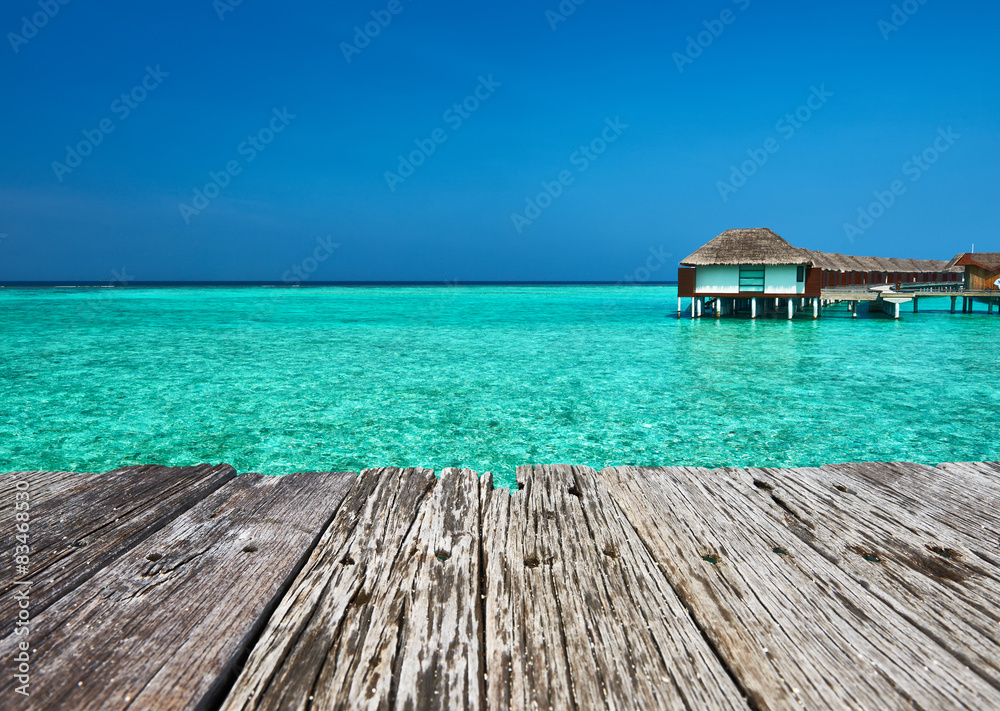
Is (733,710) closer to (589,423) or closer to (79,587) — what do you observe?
(79,587)

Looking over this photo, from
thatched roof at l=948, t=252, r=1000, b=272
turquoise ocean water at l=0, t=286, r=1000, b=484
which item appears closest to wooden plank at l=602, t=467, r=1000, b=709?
turquoise ocean water at l=0, t=286, r=1000, b=484

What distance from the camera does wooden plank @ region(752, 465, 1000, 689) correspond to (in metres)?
1.29


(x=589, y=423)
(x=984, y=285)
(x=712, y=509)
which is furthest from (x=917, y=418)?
(x=984, y=285)

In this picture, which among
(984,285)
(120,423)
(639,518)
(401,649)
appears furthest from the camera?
(984,285)

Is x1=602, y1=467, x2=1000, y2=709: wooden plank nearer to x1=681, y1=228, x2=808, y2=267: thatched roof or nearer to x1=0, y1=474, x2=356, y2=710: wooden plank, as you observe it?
x1=0, y1=474, x2=356, y2=710: wooden plank

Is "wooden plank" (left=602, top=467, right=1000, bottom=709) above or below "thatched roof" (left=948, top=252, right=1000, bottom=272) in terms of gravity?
below

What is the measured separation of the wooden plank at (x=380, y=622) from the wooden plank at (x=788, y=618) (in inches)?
23.6

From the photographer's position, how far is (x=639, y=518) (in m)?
1.95

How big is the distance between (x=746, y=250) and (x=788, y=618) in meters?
30.6

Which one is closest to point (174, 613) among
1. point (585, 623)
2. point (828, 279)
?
point (585, 623)

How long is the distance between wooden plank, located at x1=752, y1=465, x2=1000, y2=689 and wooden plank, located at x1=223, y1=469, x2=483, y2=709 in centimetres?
104

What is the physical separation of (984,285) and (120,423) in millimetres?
40446

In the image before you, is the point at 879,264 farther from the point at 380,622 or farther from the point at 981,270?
the point at 380,622

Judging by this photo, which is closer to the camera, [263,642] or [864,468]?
[263,642]
